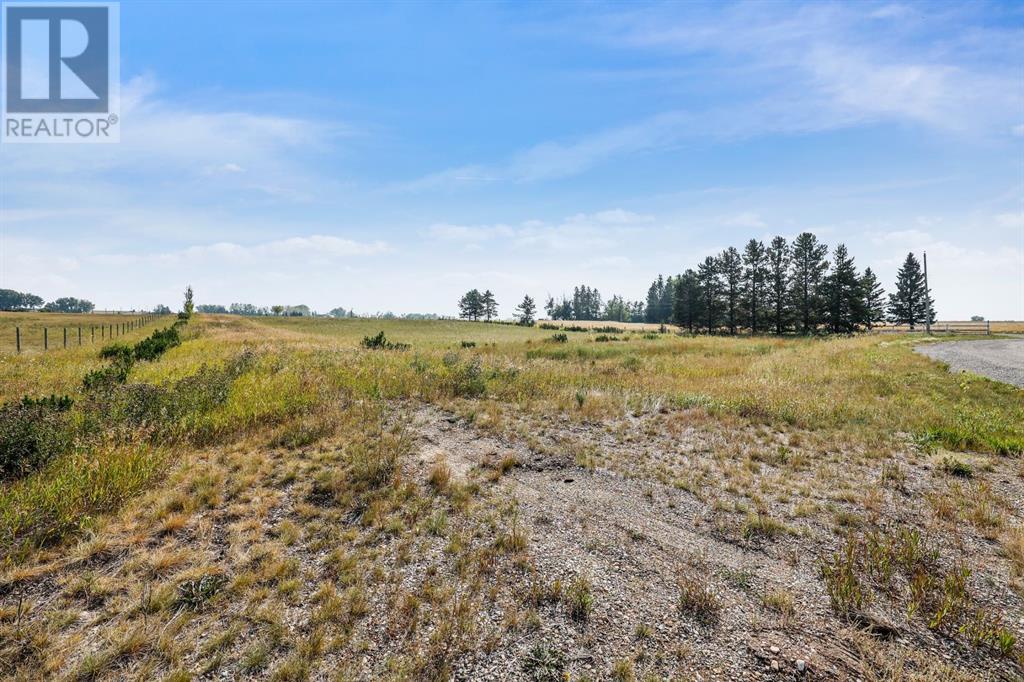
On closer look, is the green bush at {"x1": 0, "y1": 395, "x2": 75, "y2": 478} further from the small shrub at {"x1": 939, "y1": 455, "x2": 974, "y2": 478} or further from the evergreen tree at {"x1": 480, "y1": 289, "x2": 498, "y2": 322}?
the evergreen tree at {"x1": 480, "y1": 289, "x2": 498, "y2": 322}

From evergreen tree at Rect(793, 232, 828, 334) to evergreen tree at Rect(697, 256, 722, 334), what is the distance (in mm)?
12805

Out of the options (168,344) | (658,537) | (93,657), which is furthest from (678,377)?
(168,344)

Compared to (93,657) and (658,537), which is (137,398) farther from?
(658,537)

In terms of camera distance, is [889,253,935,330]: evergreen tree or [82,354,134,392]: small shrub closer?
[82,354,134,392]: small shrub

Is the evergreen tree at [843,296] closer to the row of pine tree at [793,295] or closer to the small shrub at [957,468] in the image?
the row of pine tree at [793,295]

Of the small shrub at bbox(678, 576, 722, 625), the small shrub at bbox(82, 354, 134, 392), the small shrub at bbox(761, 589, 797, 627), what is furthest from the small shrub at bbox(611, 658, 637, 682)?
the small shrub at bbox(82, 354, 134, 392)

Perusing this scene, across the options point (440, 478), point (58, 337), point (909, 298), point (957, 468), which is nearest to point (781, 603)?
point (440, 478)

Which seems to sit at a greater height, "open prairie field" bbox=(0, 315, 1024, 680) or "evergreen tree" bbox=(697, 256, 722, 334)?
"evergreen tree" bbox=(697, 256, 722, 334)

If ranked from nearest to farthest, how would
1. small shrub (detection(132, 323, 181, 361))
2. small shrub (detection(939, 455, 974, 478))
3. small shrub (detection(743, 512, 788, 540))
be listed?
1. small shrub (detection(743, 512, 788, 540))
2. small shrub (detection(939, 455, 974, 478))
3. small shrub (detection(132, 323, 181, 361))

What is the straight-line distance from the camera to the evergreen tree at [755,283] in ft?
224

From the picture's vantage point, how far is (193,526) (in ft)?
17.7

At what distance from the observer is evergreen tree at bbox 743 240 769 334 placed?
224 feet

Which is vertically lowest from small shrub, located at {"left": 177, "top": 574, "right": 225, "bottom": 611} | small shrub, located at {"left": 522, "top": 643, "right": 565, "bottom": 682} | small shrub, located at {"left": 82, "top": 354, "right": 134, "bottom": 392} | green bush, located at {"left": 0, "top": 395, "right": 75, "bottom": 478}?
small shrub, located at {"left": 522, "top": 643, "right": 565, "bottom": 682}

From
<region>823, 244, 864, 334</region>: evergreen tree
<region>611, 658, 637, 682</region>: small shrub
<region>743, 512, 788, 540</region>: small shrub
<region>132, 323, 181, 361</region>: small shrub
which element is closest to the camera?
<region>611, 658, 637, 682</region>: small shrub
